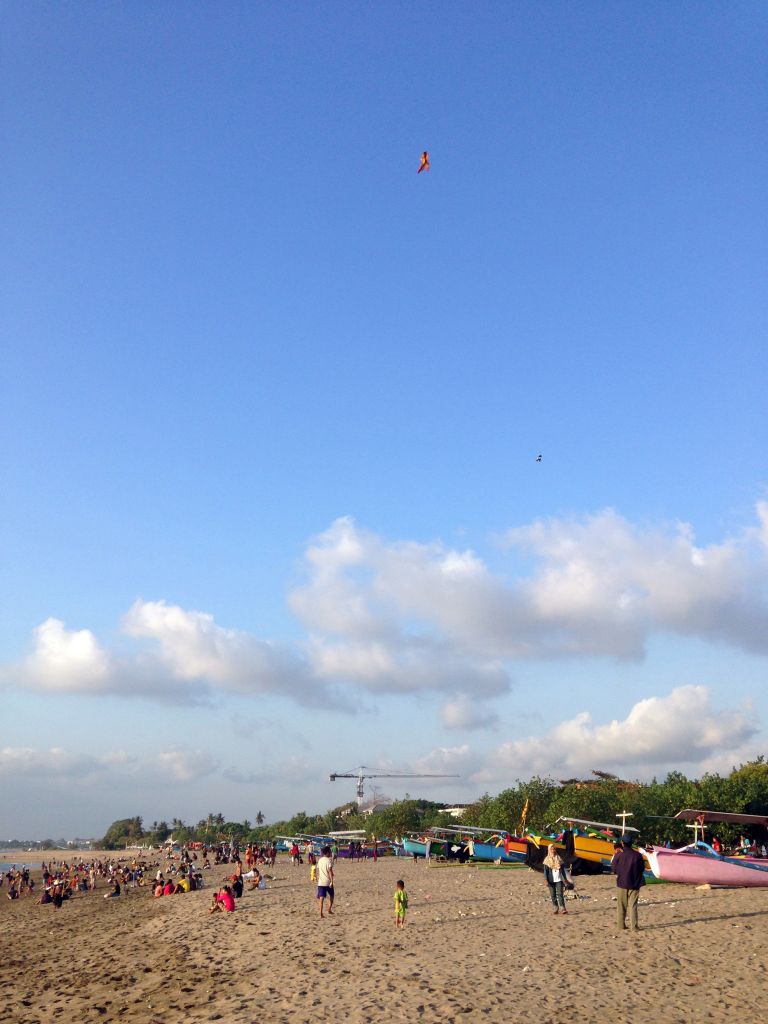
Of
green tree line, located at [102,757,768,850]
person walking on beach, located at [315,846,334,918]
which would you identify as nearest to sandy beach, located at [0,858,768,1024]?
person walking on beach, located at [315,846,334,918]

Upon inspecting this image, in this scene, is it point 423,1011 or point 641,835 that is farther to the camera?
point 641,835

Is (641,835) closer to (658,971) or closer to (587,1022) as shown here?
(658,971)

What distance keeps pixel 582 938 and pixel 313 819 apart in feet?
549

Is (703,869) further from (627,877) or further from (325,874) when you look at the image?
(325,874)

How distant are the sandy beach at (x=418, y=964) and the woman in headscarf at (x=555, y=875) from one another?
0.56m

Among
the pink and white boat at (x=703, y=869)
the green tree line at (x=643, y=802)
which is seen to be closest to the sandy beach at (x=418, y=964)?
the pink and white boat at (x=703, y=869)

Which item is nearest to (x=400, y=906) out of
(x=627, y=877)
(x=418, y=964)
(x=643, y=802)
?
(x=418, y=964)

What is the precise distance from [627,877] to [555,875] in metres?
4.18

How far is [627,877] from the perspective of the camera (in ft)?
57.1

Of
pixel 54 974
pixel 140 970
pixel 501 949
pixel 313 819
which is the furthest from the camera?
pixel 313 819

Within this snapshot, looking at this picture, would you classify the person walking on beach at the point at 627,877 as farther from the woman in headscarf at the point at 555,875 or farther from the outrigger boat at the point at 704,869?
the outrigger boat at the point at 704,869

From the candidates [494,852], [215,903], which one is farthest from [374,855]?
[215,903]

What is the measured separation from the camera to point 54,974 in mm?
19938

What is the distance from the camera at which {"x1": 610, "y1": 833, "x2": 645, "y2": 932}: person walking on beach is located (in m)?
17.0
